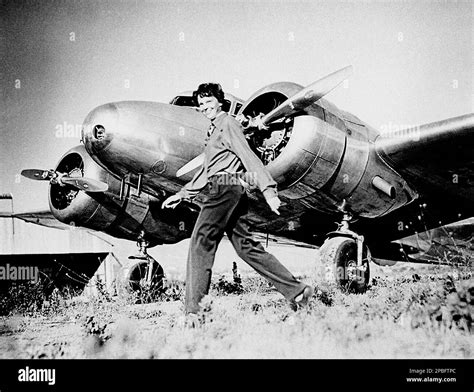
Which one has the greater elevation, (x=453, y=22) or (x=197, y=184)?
(x=453, y=22)

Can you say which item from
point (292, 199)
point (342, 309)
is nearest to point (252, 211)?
point (292, 199)

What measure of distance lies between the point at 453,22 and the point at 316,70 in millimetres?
1535

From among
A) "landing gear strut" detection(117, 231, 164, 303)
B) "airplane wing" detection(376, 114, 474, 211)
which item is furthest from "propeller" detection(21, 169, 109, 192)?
"airplane wing" detection(376, 114, 474, 211)

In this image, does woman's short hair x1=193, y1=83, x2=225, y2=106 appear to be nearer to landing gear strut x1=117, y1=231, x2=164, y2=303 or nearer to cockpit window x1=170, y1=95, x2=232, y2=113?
cockpit window x1=170, y1=95, x2=232, y2=113

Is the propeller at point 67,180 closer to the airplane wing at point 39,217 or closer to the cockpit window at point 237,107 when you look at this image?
the cockpit window at point 237,107

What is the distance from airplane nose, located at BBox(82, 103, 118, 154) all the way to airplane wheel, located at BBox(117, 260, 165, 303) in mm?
2467

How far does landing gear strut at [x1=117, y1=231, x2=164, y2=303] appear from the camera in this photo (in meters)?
6.98

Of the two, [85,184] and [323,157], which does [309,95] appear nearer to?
[323,157]

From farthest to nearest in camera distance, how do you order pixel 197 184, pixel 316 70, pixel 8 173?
pixel 316 70, pixel 8 173, pixel 197 184

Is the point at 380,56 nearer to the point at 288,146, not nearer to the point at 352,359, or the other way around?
the point at 288,146

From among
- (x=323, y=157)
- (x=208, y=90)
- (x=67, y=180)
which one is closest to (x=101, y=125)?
(x=67, y=180)

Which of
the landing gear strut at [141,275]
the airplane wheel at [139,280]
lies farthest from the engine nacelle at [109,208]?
the airplane wheel at [139,280]

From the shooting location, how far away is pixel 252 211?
6207 mm

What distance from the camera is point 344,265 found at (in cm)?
586
